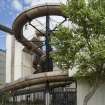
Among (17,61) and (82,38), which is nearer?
(82,38)

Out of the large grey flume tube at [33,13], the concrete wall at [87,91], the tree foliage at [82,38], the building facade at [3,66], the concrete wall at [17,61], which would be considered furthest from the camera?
the building facade at [3,66]

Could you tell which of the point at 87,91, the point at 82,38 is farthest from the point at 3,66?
the point at 82,38

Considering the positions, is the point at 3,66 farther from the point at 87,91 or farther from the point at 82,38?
the point at 82,38

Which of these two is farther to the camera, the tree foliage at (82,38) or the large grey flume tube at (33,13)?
the large grey flume tube at (33,13)

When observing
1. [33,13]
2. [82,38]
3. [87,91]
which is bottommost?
[87,91]

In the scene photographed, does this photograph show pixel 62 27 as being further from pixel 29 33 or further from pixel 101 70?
pixel 29 33

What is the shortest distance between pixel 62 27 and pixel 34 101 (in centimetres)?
1151

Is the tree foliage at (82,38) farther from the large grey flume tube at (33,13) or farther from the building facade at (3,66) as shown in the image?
the building facade at (3,66)

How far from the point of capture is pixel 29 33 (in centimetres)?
4203

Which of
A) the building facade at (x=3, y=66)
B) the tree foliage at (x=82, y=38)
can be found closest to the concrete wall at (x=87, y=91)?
the tree foliage at (x=82, y=38)

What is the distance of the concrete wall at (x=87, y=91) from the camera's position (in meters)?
20.3

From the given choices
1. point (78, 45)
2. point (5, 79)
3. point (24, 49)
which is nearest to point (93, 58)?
point (78, 45)

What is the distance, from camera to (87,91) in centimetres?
2089

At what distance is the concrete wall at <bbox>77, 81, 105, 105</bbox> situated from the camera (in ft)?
66.7
